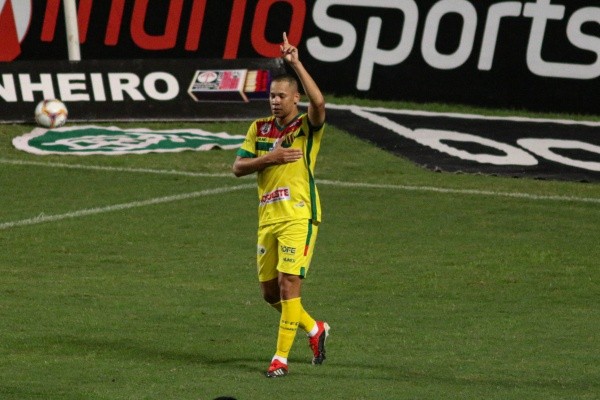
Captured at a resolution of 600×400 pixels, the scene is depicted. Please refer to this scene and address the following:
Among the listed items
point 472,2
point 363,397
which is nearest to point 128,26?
point 472,2

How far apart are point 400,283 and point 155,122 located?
10.6 metres

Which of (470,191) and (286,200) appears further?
(470,191)

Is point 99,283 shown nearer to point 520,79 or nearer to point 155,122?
point 155,122

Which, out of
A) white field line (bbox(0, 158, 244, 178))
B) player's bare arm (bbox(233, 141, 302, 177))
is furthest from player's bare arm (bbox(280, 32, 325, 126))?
white field line (bbox(0, 158, 244, 178))

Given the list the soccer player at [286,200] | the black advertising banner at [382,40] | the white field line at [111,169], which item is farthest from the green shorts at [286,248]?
the black advertising banner at [382,40]

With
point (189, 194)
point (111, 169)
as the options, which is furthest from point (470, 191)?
point (111, 169)

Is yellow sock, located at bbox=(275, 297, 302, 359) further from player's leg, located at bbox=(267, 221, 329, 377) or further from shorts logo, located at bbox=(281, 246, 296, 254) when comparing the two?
shorts logo, located at bbox=(281, 246, 296, 254)

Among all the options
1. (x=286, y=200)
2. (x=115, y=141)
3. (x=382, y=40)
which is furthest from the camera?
(x=382, y=40)

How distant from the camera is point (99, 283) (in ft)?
42.5

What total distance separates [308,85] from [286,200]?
91 centimetres

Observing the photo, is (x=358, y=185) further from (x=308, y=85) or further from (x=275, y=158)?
(x=308, y=85)

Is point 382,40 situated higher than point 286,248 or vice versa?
point 286,248

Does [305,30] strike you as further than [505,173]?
Yes

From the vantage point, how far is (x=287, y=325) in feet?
31.3
